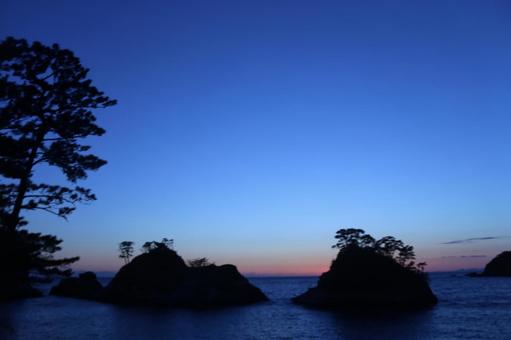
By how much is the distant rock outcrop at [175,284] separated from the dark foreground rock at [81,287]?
58.9ft

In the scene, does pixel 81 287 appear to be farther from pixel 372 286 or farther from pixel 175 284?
pixel 372 286

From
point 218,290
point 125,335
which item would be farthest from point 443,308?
point 125,335

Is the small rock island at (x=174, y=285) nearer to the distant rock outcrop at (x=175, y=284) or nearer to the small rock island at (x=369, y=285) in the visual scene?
the distant rock outcrop at (x=175, y=284)

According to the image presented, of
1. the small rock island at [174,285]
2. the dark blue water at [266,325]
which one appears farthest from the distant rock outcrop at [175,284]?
the dark blue water at [266,325]

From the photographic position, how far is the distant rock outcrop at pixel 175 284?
3209 inches

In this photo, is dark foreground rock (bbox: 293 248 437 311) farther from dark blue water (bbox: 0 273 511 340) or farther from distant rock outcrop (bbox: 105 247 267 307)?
distant rock outcrop (bbox: 105 247 267 307)

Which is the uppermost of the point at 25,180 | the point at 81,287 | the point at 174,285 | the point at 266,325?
the point at 25,180

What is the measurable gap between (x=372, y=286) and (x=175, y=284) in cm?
3904

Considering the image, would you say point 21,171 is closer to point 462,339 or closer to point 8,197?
point 8,197

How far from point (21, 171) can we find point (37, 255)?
414 centimetres

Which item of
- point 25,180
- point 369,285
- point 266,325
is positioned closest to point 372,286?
point 369,285

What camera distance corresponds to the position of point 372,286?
245 ft

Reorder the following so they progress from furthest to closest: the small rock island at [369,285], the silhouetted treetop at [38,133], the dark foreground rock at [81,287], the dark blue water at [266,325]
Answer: the dark foreground rock at [81,287] → the small rock island at [369,285] → the dark blue water at [266,325] → the silhouetted treetop at [38,133]

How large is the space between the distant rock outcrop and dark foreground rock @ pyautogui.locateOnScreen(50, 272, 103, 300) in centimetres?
Result: 1797
